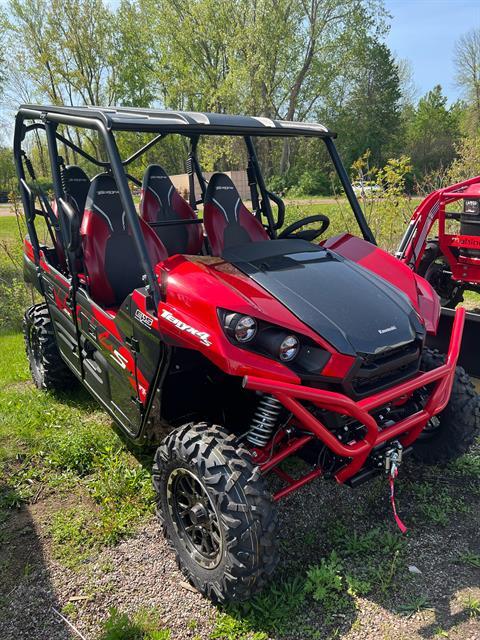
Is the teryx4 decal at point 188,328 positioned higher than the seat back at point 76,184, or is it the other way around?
the seat back at point 76,184

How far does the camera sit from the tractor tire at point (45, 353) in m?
3.84

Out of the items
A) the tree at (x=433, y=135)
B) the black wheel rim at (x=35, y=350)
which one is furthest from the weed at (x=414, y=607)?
the tree at (x=433, y=135)

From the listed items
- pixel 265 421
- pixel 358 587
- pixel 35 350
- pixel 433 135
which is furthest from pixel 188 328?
pixel 433 135

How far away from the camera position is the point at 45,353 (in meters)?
3.84

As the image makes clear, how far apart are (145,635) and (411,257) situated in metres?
3.97

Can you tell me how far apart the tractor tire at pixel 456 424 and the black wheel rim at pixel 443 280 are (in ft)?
10.1

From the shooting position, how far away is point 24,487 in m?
2.98

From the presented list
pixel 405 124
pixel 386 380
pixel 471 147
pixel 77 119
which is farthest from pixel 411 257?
pixel 405 124

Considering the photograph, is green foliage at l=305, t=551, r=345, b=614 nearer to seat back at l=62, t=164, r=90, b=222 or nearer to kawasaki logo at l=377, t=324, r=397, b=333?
kawasaki logo at l=377, t=324, r=397, b=333

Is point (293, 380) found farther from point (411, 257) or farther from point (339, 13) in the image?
point (339, 13)

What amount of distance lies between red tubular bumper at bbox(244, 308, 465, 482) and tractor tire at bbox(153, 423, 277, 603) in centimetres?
31

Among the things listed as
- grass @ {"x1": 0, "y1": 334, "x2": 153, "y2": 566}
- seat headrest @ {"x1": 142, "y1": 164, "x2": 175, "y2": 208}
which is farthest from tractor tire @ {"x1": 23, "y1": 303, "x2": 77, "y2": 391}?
seat headrest @ {"x1": 142, "y1": 164, "x2": 175, "y2": 208}

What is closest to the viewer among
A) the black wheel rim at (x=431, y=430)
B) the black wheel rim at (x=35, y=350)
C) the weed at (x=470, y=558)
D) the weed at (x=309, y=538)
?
the weed at (x=470, y=558)

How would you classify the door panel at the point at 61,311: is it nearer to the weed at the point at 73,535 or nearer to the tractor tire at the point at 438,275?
the weed at the point at 73,535
